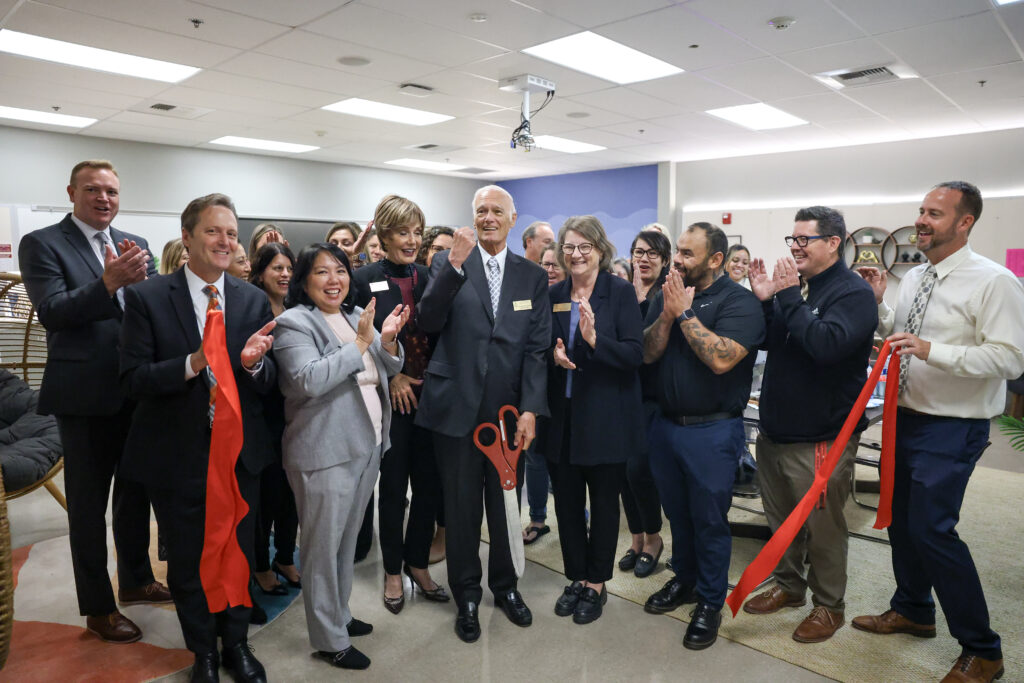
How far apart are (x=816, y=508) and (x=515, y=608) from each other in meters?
1.29

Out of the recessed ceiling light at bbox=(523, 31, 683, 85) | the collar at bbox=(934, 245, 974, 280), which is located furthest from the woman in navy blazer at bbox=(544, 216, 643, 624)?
the recessed ceiling light at bbox=(523, 31, 683, 85)

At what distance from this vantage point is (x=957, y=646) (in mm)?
2576

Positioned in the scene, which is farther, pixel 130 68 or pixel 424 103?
pixel 424 103

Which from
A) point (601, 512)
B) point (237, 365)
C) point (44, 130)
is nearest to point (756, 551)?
point (601, 512)

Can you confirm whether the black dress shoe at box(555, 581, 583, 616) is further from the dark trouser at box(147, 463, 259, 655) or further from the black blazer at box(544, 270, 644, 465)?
the dark trouser at box(147, 463, 259, 655)

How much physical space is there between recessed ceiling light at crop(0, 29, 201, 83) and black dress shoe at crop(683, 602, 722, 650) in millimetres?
5369

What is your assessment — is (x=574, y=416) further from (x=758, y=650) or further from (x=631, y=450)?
(x=758, y=650)

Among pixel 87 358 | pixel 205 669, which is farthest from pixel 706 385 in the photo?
pixel 87 358

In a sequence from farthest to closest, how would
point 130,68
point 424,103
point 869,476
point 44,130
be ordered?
1. point 44,130
2. point 424,103
3. point 130,68
4. point 869,476

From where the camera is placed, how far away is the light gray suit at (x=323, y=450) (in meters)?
2.22

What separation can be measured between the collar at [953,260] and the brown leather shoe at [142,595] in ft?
11.3

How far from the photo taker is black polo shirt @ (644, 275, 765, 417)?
2.59 meters

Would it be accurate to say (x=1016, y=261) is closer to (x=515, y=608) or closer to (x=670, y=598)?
(x=670, y=598)

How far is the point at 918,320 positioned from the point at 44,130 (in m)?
8.96
